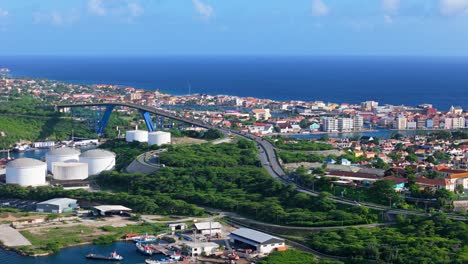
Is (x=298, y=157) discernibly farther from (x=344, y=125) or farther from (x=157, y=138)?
(x=344, y=125)

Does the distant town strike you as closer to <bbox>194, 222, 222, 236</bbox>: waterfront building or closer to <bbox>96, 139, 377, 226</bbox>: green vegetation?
<bbox>96, 139, 377, 226</bbox>: green vegetation

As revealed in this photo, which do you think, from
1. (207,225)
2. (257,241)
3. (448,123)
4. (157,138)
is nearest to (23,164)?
(157,138)

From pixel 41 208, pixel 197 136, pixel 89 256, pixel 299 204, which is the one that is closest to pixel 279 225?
pixel 299 204

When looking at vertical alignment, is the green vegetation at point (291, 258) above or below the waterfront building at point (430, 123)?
below

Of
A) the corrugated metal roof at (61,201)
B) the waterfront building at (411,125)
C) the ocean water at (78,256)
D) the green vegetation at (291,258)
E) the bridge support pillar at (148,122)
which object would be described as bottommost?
the ocean water at (78,256)

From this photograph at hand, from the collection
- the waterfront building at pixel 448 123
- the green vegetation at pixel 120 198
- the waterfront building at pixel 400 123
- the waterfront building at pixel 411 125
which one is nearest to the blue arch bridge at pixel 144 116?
the green vegetation at pixel 120 198

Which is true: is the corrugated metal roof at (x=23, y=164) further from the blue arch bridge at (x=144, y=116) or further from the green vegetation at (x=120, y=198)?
the blue arch bridge at (x=144, y=116)

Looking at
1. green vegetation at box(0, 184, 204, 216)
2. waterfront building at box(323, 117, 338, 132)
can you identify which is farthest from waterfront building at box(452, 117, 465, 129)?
green vegetation at box(0, 184, 204, 216)
